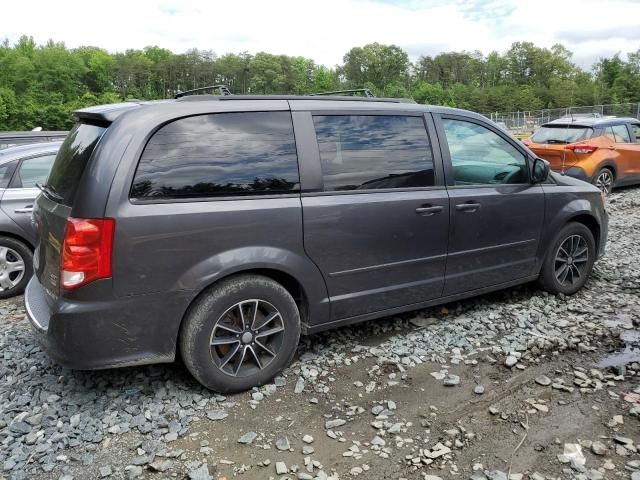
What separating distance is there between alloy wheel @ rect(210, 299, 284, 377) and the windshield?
31.0 ft

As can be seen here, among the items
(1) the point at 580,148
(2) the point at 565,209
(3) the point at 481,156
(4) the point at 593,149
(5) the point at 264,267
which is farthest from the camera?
(4) the point at 593,149

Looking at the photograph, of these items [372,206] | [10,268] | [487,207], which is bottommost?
[10,268]

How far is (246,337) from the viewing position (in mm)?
3410

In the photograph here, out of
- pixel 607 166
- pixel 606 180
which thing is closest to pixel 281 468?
pixel 607 166

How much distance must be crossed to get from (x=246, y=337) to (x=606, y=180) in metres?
10.4

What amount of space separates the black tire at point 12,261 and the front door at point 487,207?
4.39 meters

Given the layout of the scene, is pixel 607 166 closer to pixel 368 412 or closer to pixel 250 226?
pixel 368 412

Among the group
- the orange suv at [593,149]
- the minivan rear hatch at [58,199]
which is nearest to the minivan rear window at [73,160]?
the minivan rear hatch at [58,199]

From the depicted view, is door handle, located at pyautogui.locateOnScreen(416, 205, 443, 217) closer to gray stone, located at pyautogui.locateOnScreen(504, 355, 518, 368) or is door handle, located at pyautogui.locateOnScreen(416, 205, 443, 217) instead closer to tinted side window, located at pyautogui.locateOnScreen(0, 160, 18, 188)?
gray stone, located at pyautogui.locateOnScreen(504, 355, 518, 368)

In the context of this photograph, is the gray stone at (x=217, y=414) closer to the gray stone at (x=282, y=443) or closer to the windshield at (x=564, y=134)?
the gray stone at (x=282, y=443)

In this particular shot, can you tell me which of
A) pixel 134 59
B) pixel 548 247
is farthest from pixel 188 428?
pixel 134 59

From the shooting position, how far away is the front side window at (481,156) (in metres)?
4.30

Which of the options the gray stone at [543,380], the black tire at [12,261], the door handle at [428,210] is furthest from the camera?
the black tire at [12,261]

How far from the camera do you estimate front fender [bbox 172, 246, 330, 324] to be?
3150 millimetres
